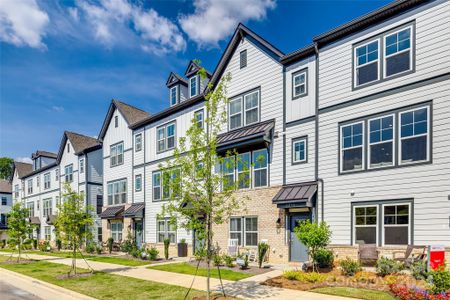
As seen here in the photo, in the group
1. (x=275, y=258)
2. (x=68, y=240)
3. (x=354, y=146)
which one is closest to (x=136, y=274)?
(x=68, y=240)

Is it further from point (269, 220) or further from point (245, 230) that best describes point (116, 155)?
point (269, 220)

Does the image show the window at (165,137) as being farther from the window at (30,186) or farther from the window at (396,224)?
the window at (30,186)

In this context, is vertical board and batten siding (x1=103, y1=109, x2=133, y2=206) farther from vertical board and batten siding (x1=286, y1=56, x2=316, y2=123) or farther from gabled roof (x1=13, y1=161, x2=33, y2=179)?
gabled roof (x1=13, y1=161, x2=33, y2=179)

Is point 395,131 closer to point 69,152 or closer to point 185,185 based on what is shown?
point 185,185

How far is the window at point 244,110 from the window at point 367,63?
5744 mm

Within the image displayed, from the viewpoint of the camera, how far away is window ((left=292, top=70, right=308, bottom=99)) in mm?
16477

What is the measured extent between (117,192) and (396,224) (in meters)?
22.8

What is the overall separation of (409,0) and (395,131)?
5131 millimetres

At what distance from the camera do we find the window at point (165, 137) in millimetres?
Answer: 24156

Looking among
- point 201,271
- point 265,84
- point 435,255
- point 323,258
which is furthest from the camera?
point 265,84

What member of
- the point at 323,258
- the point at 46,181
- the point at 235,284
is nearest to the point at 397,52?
the point at 323,258

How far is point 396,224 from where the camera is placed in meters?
12.9

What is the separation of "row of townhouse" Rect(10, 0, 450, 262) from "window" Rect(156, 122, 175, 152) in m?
3.40

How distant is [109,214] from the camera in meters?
28.2
